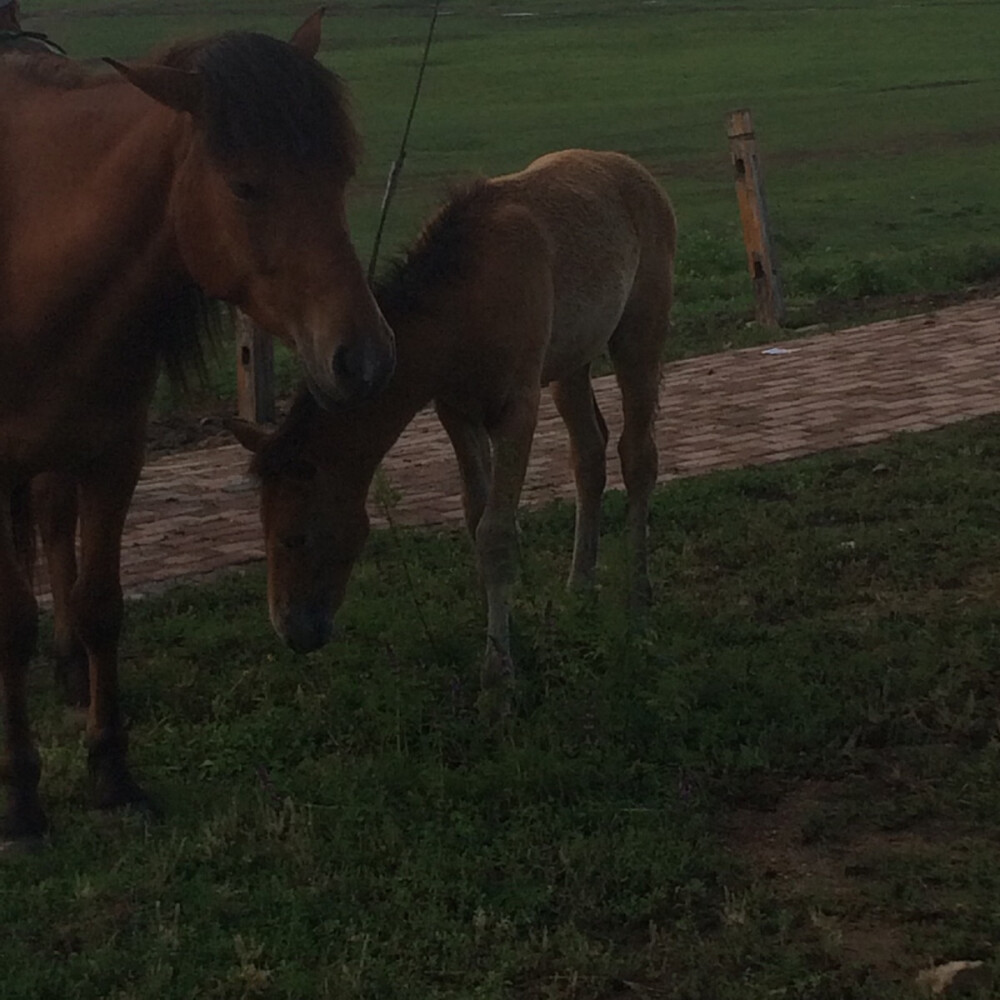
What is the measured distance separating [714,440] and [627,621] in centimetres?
403

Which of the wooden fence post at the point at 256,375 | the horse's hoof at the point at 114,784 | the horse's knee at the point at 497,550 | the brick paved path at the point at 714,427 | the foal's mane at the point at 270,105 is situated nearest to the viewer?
the foal's mane at the point at 270,105

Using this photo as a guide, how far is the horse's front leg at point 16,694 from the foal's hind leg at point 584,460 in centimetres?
249

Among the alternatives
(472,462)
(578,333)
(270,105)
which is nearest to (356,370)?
(270,105)

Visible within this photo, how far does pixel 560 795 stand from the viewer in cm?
486

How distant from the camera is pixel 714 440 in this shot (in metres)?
9.41

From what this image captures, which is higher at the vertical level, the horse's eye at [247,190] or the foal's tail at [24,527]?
the horse's eye at [247,190]

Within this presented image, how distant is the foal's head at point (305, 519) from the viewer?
5.42 meters

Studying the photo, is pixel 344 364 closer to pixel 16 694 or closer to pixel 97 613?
pixel 97 613

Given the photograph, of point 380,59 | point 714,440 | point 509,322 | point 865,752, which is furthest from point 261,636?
point 380,59

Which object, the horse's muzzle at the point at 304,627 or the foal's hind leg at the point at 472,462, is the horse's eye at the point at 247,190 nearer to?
the horse's muzzle at the point at 304,627

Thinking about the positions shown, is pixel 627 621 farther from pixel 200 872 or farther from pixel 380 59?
pixel 380 59

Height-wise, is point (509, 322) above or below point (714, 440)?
above

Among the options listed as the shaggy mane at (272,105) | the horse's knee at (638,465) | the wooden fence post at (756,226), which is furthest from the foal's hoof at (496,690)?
the wooden fence post at (756,226)

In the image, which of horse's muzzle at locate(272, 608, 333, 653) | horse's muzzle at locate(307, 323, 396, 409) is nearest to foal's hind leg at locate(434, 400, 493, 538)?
horse's muzzle at locate(272, 608, 333, 653)
